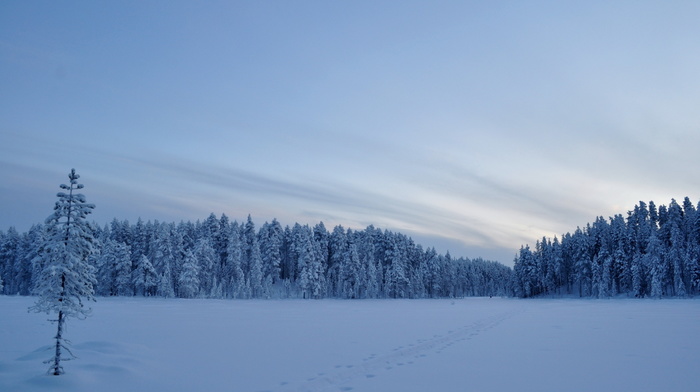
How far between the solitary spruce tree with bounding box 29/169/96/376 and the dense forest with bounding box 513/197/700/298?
10751cm

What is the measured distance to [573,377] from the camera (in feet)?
39.6

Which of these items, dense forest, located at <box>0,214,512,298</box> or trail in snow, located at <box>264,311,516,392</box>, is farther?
dense forest, located at <box>0,214,512,298</box>

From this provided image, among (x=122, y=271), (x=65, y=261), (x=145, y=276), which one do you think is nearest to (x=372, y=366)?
(x=65, y=261)

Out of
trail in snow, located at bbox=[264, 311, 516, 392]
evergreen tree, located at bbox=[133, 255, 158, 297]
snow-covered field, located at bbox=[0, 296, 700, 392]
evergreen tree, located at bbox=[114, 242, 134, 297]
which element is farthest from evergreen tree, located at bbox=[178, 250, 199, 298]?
trail in snow, located at bbox=[264, 311, 516, 392]

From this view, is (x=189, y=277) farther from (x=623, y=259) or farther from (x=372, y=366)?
(x=623, y=259)

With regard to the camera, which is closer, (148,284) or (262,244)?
(148,284)

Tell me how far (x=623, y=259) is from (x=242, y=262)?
92880mm

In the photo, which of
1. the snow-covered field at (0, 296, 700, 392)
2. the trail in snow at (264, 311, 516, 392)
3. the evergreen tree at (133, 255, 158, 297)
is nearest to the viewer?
the trail in snow at (264, 311, 516, 392)

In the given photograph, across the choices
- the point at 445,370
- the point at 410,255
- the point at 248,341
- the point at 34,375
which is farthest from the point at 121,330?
the point at 410,255

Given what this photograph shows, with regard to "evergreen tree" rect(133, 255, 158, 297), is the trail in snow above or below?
above

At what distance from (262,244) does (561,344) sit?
307 ft

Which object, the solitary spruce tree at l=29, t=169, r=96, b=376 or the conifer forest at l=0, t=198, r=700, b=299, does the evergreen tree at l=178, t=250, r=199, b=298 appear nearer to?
the conifer forest at l=0, t=198, r=700, b=299

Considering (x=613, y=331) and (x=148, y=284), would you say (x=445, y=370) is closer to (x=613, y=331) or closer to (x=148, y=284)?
(x=613, y=331)

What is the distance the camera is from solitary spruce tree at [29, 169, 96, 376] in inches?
451
